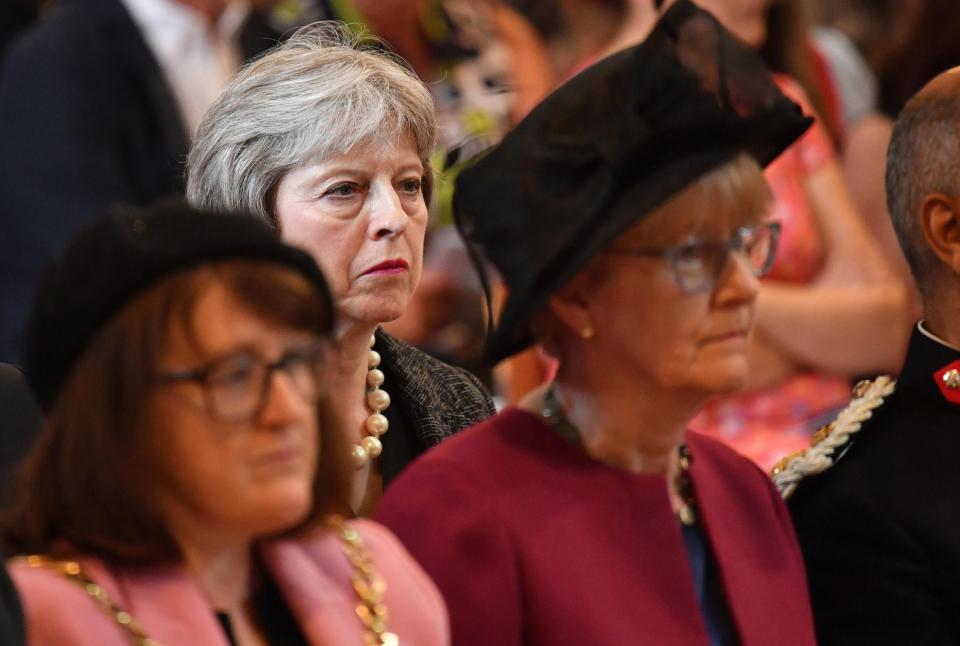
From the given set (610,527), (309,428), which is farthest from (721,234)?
(309,428)

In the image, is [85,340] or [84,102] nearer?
[85,340]

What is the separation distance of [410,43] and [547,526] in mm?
2141

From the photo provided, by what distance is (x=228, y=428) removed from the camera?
155 cm

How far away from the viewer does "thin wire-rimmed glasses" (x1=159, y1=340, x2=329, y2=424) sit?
1540 mm

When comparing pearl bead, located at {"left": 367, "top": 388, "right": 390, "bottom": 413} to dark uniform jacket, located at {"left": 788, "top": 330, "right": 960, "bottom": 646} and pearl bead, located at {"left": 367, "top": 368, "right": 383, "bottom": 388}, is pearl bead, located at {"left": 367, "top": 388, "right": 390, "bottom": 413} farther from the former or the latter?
dark uniform jacket, located at {"left": 788, "top": 330, "right": 960, "bottom": 646}

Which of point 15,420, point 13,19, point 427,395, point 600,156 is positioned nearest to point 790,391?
point 427,395

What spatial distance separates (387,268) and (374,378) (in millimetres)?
193

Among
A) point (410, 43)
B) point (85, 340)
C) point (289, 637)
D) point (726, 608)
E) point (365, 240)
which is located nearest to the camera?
point (85, 340)

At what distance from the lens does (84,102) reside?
345cm

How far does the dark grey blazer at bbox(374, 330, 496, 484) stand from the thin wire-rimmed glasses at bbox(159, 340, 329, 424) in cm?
85

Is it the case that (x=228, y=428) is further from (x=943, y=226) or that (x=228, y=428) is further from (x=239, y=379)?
(x=943, y=226)

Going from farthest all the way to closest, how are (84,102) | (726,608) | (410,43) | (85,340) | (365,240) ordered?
(410,43) → (84,102) → (365,240) → (726,608) → (85,340)

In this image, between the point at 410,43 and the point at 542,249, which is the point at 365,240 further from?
the point at 410,43

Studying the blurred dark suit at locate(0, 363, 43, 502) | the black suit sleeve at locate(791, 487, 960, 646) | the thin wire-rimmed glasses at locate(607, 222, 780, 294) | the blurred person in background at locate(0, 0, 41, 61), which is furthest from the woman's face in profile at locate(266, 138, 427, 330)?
the blurred person in background at locate(0, 0, 41, 61)
